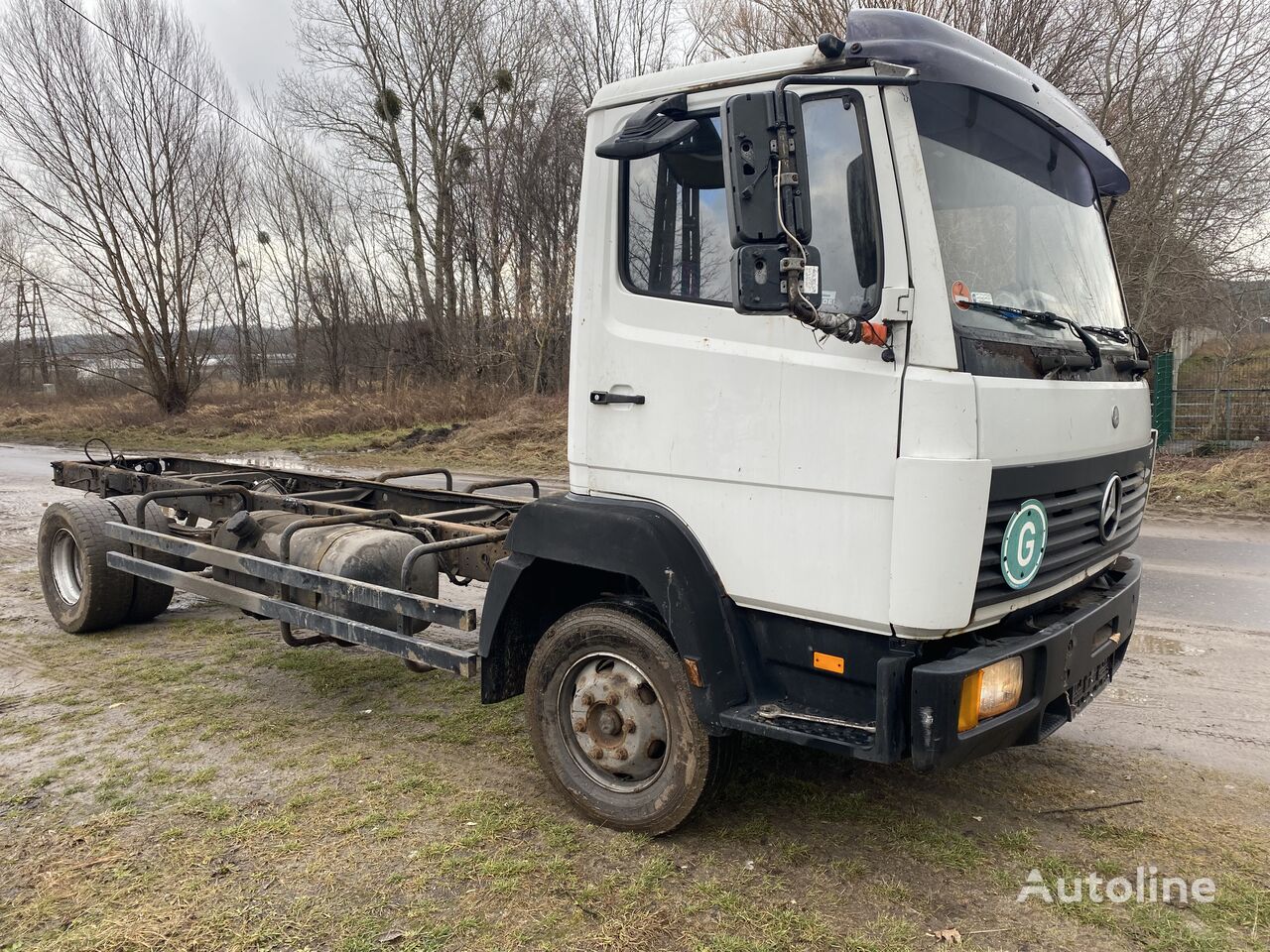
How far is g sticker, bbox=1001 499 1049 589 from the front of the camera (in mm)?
2746

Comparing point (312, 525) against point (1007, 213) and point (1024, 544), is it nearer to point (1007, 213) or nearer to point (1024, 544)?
point (1024, 544)

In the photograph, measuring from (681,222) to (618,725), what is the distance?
1.90 meters

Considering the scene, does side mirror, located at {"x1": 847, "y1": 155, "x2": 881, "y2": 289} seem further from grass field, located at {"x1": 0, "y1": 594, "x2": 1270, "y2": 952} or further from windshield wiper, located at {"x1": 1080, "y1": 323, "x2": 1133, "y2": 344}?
grass field, located at {"x1": 0, "y1": 594, "x2": 1270, "y2": 952}

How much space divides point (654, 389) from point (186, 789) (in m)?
2.68

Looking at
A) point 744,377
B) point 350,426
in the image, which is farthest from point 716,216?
point 350,426

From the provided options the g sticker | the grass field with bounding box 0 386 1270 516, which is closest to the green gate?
the grass field with bounding box 0 386 1270 516

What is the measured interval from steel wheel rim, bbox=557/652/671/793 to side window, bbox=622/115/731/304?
141cm

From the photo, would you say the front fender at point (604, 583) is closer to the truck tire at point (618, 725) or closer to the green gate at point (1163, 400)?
the truck tire at point (618, 725)

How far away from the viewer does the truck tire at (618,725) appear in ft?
10.4

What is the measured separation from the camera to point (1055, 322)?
3.11 meters

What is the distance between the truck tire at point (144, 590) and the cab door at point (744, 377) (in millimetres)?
3671

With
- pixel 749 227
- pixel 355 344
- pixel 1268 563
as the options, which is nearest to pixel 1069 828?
pixel 749 227

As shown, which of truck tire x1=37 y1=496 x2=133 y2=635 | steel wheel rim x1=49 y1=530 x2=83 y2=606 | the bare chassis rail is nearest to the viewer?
the bare chassis rail

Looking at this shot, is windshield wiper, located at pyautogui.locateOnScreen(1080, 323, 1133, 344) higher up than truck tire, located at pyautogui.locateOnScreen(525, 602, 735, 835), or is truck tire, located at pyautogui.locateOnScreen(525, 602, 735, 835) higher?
windshield wiper, located at pyautogui.locateOnScreen(1080, 323, 1133, 344)
